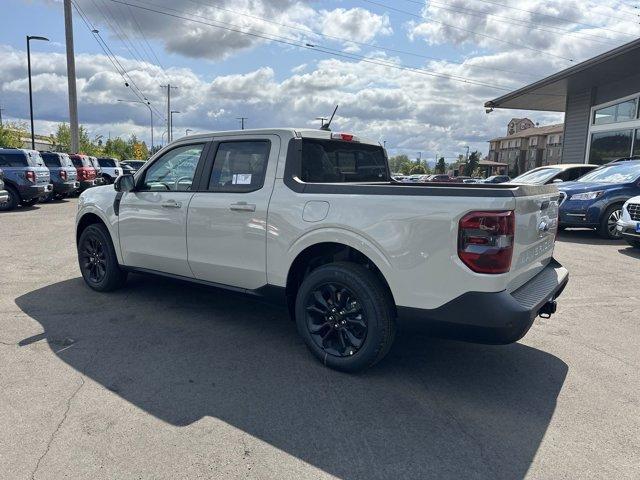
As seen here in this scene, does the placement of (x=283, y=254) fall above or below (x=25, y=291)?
above

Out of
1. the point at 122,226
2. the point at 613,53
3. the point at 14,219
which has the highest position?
the point at 613,53

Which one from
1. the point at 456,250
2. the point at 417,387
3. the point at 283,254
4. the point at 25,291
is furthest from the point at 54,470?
the point at 25,291

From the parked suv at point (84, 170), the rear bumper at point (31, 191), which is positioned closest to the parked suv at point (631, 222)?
the rear bumper at point (31, 191)

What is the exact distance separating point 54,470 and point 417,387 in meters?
2.27

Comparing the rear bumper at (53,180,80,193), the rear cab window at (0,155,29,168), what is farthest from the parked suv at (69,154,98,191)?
the rear cab window at (0,155,29,168)

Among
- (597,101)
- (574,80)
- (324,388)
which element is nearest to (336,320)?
(324,388)

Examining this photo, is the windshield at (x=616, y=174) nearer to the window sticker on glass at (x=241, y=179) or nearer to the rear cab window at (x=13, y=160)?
the window sticker on glass at (x=241, y=179)

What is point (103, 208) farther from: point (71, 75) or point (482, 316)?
point (71, 75)

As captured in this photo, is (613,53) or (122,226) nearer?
(122,226)

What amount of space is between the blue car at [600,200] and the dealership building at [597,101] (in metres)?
5.37

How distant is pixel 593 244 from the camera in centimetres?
960

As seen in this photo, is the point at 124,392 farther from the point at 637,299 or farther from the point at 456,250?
the point at 637,299

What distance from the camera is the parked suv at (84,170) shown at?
1978 centimetres

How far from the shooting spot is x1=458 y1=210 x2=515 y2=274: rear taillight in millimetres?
2887
